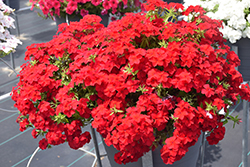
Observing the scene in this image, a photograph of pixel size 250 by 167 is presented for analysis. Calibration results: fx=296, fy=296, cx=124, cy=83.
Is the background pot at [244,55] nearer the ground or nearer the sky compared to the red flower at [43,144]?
nearer the sky

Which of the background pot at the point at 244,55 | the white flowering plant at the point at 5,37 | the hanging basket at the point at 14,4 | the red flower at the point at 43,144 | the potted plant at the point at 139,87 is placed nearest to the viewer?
the potted plant at the point at 139,87

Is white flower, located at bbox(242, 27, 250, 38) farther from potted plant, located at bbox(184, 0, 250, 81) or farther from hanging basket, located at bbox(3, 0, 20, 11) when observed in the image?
hanging basket, located at bbox(3, 0, 20, 11)

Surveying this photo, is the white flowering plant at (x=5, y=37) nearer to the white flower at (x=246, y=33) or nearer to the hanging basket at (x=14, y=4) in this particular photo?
the white flower at (x=246, y=33)

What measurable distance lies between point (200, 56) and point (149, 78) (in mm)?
237

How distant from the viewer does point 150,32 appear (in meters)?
1.24

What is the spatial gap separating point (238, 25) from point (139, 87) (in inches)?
39.8

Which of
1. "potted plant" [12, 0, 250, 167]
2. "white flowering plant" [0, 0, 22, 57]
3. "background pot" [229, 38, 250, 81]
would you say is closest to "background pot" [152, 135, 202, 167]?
"potted plant" [12, 0, 250, 167]

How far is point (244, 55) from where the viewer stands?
1.76 meters

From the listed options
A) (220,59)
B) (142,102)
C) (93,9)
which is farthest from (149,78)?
(93,9)

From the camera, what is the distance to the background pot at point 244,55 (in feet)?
5.68

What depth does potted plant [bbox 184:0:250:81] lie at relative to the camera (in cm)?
176

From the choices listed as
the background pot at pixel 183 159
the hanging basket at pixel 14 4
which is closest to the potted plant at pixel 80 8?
the background pot at pixel 183 159

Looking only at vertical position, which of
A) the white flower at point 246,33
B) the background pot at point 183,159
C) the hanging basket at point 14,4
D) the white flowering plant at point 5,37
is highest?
the white flower at point 246,33

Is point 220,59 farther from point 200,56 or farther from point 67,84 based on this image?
point 67,84
